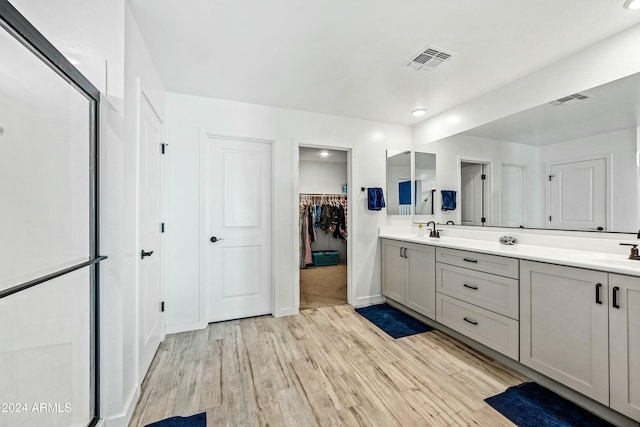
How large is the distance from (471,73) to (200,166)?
8.62 ft

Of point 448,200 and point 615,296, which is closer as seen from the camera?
point 615,296

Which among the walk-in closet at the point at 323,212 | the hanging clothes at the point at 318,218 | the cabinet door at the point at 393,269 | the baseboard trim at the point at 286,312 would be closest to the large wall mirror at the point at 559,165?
the cabinet door at the point at 393,269

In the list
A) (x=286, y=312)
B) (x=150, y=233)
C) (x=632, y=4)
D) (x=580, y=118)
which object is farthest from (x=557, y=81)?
(x=150, y=233)

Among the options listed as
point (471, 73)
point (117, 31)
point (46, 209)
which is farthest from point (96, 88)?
point (471, 73)

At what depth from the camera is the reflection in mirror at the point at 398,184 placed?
3.48 m

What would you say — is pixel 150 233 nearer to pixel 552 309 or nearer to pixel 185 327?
pixel 185 327

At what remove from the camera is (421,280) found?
2717mm

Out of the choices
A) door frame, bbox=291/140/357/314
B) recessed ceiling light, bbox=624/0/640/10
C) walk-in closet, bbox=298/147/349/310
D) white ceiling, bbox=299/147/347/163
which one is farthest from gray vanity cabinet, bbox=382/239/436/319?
white ceiling, bbox=299/147/347/163

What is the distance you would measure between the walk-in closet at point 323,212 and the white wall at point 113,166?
3651 mm

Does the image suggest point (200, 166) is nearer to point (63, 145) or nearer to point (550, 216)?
point (63, 145)

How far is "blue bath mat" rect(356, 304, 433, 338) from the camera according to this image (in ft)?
8.47

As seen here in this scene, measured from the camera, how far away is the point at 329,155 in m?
5.26

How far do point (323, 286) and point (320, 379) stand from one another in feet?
7.52

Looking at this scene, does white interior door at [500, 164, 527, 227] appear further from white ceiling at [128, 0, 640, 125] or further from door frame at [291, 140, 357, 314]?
door frame at [291, 140, 357, 314]
